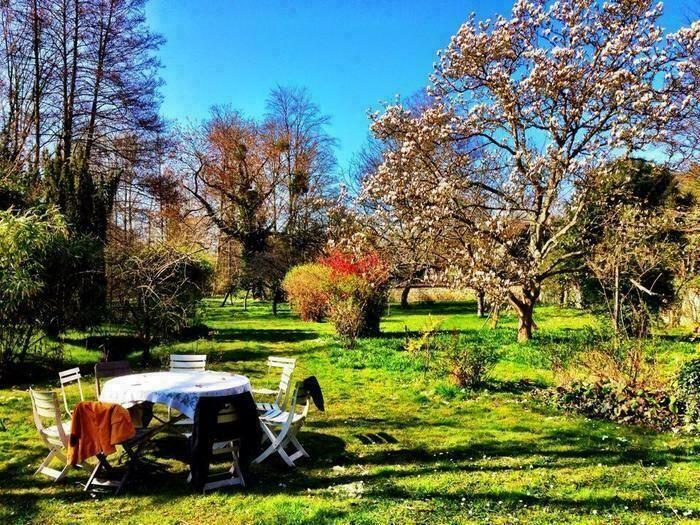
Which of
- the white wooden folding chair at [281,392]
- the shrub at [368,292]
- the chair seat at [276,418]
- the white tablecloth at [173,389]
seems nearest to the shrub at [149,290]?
the shrub at [368,292]

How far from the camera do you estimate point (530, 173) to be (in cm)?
1165

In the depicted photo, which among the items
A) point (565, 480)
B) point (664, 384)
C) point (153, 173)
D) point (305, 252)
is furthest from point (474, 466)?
point (305, 252)

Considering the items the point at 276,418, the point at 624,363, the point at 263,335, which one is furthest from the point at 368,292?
the point at 276,418

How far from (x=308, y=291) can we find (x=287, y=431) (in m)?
16.7

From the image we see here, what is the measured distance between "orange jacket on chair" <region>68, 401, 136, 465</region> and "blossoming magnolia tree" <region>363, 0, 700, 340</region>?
8878 mm

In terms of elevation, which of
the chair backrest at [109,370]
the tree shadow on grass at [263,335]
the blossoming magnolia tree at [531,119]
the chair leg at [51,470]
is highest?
the blossoming magnolia tree at [531,119]

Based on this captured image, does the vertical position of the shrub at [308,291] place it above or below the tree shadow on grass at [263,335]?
above

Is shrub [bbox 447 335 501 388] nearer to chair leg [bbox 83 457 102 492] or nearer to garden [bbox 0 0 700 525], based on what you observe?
garden [bbox 0 0 700 525]

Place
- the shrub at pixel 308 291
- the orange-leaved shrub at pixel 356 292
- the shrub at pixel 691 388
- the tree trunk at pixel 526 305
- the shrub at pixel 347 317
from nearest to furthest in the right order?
the shrub at pixel 691 388
the tree trunk at pixel 526 305
the shrub at pixel 347 317
the orange-leaved shrub at pixel 356 292
the shrub at pixel 308 291

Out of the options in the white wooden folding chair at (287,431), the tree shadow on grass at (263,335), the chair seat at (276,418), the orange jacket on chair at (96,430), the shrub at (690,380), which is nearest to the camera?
the orange jacket on chair at (96,430)

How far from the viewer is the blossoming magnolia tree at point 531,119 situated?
11047 mm

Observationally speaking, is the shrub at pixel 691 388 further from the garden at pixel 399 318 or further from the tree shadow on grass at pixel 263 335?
the tree shadow on grass at pixel 263 335

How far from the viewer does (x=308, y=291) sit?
21953mm

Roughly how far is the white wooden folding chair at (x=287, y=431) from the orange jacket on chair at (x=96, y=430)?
4.45 feet
